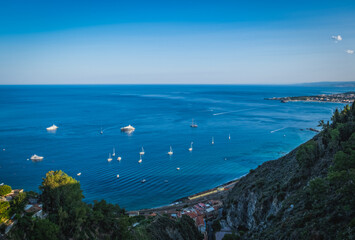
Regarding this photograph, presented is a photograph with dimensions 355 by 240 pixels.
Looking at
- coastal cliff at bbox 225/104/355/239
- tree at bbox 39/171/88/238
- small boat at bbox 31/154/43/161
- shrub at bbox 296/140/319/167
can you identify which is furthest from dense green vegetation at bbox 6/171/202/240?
small boat at bbox 31/154/43/161

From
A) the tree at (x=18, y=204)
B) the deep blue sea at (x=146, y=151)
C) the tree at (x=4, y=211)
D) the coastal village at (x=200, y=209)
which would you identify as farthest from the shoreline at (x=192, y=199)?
the tree at (x=4, y=211)

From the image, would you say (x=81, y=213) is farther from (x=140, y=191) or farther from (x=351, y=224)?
(x=140, y=191)

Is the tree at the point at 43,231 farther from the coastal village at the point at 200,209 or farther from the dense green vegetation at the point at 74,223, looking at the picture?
the coastal village at the point at 200,209

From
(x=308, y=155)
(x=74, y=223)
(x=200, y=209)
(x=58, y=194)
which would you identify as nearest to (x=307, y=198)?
(x=308, y=155)

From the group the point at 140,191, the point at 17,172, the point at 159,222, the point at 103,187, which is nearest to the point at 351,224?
the point at 159,222

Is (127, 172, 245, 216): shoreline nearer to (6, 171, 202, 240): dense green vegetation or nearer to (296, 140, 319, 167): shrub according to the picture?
(6, 171, 202, 240): dense green vegetation

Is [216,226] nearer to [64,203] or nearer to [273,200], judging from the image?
[273,200]
